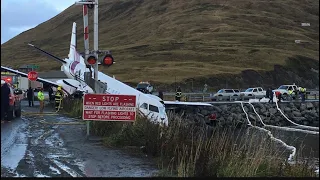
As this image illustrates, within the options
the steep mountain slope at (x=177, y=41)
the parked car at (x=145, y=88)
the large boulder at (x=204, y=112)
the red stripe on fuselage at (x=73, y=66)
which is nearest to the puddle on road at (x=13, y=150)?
the red stripe on fuselage at (x=73, y=66)

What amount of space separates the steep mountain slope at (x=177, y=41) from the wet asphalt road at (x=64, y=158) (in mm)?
45340

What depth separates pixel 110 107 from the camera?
46.0 feet

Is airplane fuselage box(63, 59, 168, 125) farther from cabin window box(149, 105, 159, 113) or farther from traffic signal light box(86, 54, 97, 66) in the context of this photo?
traffic signal light box(86, 54, 97, 66)

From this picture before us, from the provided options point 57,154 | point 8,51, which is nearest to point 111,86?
point 57,154

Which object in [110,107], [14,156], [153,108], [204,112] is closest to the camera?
[14,156]

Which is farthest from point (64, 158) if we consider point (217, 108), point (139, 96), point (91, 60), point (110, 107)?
point (217, 108)

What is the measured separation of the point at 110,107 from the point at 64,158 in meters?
2.99

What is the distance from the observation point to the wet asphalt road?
31.2 ft

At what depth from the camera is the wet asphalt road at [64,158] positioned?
9523mm

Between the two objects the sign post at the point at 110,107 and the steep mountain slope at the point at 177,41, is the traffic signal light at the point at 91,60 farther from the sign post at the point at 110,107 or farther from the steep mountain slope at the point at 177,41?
the steep mountain slope at the point at 177,41

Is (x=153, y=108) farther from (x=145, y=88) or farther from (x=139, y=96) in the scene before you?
(x=145, y=88)

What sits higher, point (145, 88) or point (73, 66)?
point (73, 66)

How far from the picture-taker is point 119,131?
47.2 feet

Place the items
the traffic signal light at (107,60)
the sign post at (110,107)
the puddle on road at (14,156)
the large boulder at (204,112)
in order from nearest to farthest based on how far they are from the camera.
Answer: the puddle on road at (14,156)
the sign post at (110,107)
the traffic signal light at (107,60)
the large boulder at (204,112)
